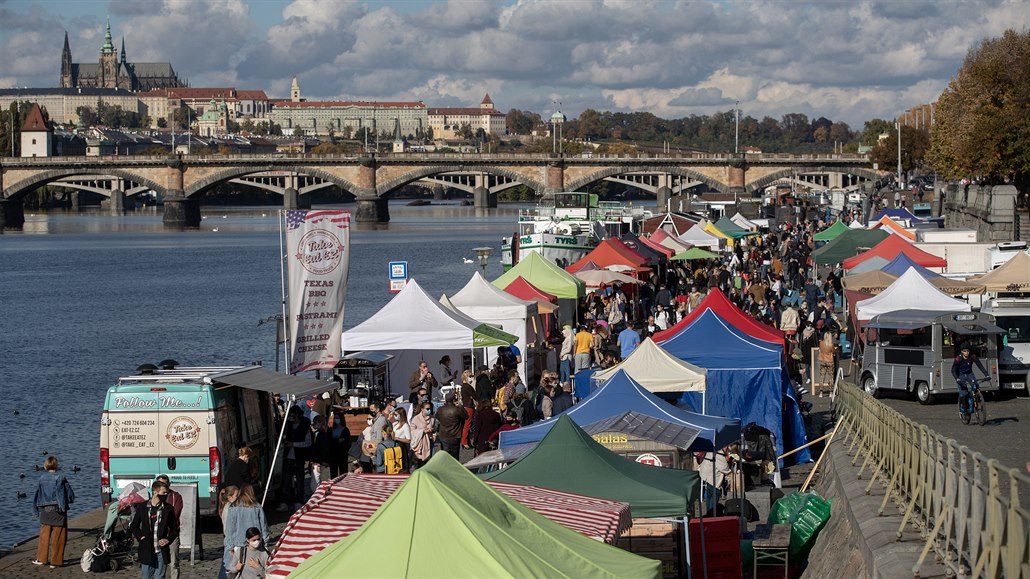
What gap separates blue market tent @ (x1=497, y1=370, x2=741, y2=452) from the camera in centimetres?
1343

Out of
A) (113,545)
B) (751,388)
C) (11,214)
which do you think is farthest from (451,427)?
(11,214)

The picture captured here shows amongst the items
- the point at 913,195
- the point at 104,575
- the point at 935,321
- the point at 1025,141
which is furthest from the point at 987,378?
the point at 913,195

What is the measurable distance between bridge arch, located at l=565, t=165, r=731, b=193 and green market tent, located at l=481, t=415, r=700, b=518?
3934 inches

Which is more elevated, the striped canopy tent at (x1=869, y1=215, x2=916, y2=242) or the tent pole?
the striped canopy tent at (x1=869, y1=215, x2=916, y2=242)

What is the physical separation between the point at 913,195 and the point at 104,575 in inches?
2538

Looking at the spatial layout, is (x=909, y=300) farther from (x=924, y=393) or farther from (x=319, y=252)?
(x=319, y=252)

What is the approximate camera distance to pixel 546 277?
93.7 feet

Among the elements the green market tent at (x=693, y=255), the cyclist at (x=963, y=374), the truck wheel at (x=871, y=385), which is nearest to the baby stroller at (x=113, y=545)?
Answer: the cyclist at (x=963, y=374)

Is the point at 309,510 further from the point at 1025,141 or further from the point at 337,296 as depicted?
the point at 1025,141

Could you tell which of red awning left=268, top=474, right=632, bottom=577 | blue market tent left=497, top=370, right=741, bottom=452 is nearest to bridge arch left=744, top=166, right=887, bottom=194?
blue market tent left=497, top=370, right=741, bottom=452

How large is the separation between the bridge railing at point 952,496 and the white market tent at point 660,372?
385 centimetres

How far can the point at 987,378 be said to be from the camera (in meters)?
19.9

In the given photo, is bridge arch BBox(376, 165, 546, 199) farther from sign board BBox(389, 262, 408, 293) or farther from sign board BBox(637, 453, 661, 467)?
sign board BBox(637, 453, 661, 467)

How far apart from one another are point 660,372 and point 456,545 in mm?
9851
